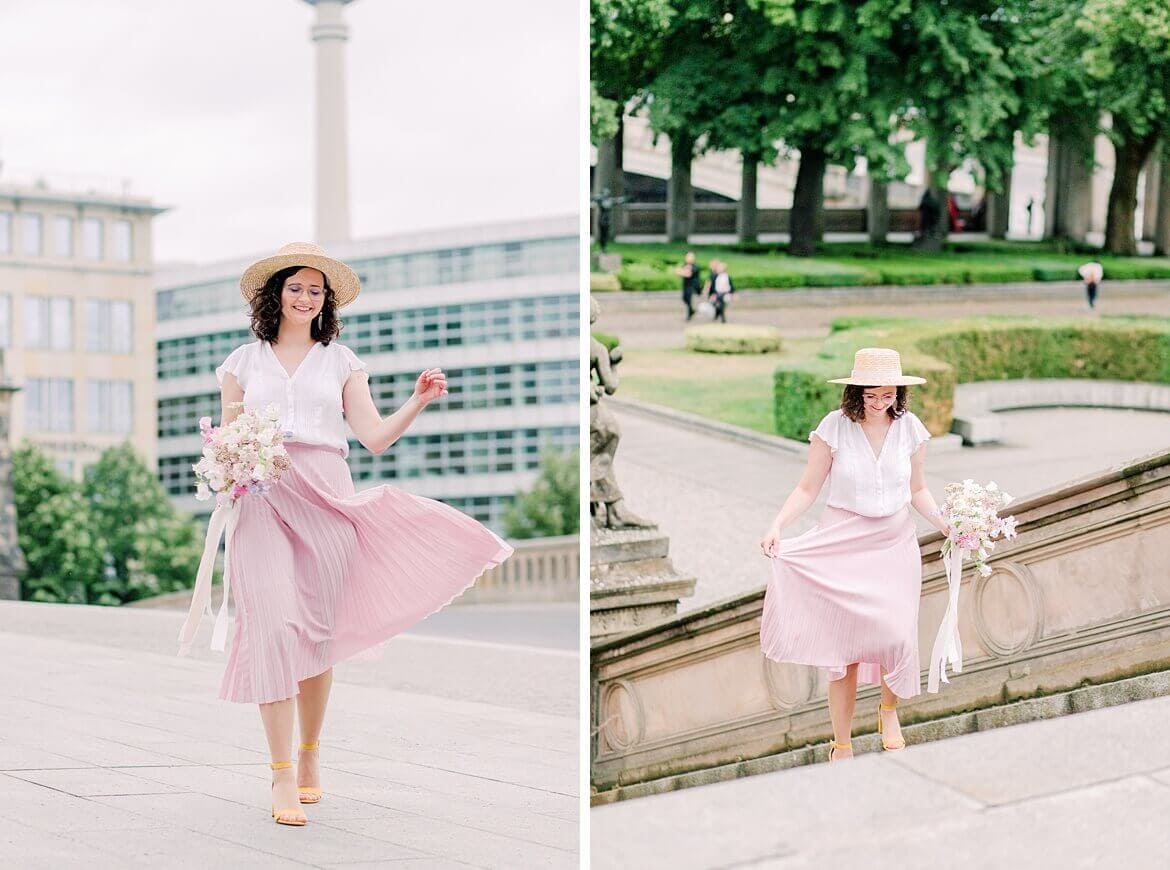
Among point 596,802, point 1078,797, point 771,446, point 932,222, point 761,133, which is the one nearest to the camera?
point 1078,797

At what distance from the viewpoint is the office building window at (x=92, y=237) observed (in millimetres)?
76125

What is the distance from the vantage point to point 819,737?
6.73 metres

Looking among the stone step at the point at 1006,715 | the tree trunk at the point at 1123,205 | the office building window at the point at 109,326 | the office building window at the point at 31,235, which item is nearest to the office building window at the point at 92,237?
the office building window at the point at 31,235

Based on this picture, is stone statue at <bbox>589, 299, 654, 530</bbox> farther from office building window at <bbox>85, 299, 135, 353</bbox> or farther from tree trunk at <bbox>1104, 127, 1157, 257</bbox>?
office building window at <bbox>85, 299, 135, 353</bbox>

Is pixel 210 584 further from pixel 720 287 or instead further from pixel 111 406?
pixel 111 406

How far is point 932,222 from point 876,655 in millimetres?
6518

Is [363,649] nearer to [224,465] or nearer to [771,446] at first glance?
[224,465]

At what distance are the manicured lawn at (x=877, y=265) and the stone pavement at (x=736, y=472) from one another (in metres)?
0.99

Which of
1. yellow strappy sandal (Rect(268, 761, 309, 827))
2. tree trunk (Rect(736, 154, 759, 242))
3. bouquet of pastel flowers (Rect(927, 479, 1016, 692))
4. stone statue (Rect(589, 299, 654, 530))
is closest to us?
yellow strappy sandal (Rect(268, 761, 309, 827))

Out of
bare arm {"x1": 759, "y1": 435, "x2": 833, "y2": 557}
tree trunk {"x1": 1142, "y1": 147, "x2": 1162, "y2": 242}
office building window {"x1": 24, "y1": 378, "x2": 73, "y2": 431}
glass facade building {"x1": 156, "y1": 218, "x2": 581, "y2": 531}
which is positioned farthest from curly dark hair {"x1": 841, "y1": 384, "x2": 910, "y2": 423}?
office building window {"x1": 24, "y1": 378, "x2": 73, "y2": 431}

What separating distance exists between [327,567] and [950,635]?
223cm

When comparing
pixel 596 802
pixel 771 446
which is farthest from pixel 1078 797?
pixel 771 446

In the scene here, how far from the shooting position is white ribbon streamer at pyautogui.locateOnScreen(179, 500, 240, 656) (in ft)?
17.4

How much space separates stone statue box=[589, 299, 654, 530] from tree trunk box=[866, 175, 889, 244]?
350 cm
